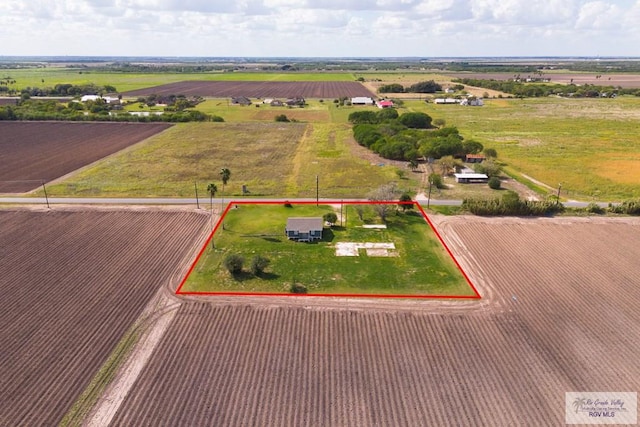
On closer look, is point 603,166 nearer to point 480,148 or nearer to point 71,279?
point 480,148

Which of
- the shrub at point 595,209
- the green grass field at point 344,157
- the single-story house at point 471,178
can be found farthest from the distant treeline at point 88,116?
the shrub at point 595,209

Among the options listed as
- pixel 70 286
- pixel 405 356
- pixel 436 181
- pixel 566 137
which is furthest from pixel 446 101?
pixel 70 286

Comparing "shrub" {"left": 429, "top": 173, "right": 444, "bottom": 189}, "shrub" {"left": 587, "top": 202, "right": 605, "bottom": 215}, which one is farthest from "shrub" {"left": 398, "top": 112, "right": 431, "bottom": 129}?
"shrub" {"left": 587, "top": 202, "right": 605, "bottom": 215}

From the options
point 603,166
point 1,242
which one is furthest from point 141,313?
point 603,166

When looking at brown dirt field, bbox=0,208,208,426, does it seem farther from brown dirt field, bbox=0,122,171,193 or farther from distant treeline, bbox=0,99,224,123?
distant treeline, bbox=0,99,224,123

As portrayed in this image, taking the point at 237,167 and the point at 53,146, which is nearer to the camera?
the point at 237,167

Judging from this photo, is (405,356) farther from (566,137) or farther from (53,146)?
(53,146)
